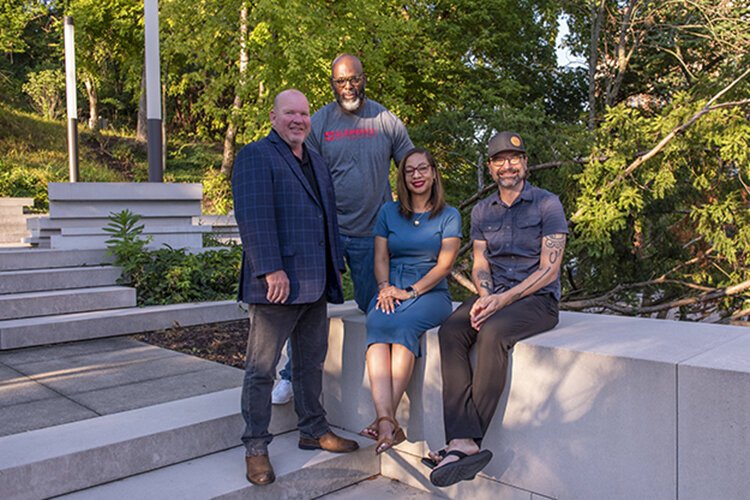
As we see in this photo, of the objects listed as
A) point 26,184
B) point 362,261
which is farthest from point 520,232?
point 26,184

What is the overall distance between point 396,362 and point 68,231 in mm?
5263

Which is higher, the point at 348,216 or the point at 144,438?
the point at 348,216

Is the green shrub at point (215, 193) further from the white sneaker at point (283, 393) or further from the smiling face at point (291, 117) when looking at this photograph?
the smiling face at point (291, 117)

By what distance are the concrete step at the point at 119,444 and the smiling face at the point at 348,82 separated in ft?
5.93

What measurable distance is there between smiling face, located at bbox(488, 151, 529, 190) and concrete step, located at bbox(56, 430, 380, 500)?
5.48 feet

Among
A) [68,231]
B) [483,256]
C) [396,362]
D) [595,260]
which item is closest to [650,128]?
[595,260]

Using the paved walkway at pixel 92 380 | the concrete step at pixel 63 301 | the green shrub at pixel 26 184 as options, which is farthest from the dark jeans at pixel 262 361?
the green shrub at pixel 26 184

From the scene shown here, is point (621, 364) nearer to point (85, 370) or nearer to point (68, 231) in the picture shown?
point (85, 370)

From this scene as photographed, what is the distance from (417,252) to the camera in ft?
12.0

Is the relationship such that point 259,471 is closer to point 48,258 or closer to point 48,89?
point 48,258

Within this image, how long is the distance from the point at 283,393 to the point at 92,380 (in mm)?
1547

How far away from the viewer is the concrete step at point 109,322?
18.0ft

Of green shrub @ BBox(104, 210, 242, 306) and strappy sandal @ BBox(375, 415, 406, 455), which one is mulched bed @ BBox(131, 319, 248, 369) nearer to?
green shrub @ BBox(104, 210, 242, 306)

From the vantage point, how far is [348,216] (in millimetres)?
3881
